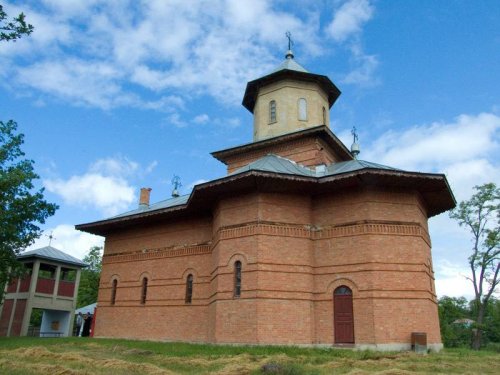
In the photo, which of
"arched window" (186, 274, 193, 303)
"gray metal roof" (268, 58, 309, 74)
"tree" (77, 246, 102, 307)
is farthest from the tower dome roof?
"tree" (77, 246, 102, 307)

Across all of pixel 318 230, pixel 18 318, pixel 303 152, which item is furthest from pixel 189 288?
pixel 18 318

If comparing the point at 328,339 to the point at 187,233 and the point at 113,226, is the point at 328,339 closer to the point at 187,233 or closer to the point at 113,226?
the point at 187,233

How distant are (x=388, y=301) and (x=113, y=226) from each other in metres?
12.1

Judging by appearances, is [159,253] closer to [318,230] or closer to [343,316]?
[318,230]

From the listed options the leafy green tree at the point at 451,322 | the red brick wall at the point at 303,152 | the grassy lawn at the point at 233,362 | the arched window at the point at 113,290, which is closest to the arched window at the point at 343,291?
the grassy lawn at the point at 233,362

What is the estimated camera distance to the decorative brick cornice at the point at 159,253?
1692 cm

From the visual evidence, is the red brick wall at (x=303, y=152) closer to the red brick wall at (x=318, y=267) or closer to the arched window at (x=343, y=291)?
the red brick wall at (x=318, y=267)

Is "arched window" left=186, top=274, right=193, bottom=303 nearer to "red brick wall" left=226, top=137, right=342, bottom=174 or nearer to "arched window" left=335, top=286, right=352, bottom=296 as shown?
"red brick wall" left=226, top=137, right=342, bottom=174

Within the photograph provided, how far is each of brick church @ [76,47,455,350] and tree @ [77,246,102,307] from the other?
26.7 m

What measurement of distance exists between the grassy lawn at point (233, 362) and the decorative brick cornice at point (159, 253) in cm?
453

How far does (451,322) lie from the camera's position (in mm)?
38406

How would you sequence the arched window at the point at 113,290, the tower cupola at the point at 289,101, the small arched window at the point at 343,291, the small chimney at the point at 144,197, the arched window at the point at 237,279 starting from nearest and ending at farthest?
the small arched window at the point at 343,291
the arched window at the point at 237,279
the tower cupola at the point at 289,101
the arched window at the point at 113,290
the small chimney at the point at 144,197

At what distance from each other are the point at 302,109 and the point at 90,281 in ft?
102

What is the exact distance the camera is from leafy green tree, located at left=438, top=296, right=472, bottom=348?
34.8 meters
